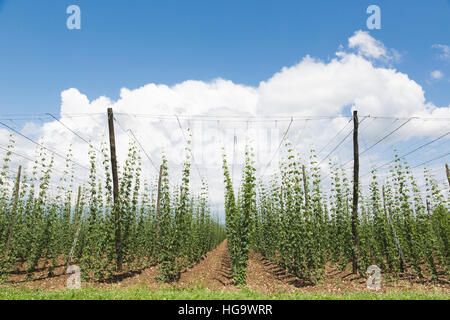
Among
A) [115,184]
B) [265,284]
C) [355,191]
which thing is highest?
[115,184]

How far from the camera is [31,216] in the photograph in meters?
14.4

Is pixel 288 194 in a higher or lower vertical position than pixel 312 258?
higher

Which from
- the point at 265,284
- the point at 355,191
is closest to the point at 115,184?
the point at 265,284

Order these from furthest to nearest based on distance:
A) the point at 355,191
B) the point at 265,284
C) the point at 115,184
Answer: the point at 355,191
the point at 115,184
the point at 265,284

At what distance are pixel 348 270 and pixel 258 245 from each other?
1189cm

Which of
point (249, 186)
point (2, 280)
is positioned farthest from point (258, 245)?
point (2, 280)

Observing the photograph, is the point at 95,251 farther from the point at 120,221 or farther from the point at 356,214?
the point at 356,214

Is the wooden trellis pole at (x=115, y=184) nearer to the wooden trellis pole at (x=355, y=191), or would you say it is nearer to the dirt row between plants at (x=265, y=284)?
the dirt row between plants at (x=265, y=284)

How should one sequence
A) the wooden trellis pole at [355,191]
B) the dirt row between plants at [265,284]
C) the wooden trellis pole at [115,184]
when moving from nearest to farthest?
the dirt row between plants at [265,284] → the wooden trellis pole at [115,184] → the wooden trellis pole at [355,191]

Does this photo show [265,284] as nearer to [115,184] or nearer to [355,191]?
[355,191]

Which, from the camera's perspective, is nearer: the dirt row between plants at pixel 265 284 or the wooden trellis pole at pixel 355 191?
the dirt row between plants at pixel 265 284

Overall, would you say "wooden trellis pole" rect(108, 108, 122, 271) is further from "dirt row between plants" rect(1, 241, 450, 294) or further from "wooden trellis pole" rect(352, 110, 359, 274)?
"wooden trellis pole" rect(352, 110, 359, 274)

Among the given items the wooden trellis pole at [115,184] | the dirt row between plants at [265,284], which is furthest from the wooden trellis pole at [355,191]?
the wooden trellis pole at [115,184]

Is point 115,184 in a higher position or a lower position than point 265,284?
A: higher
